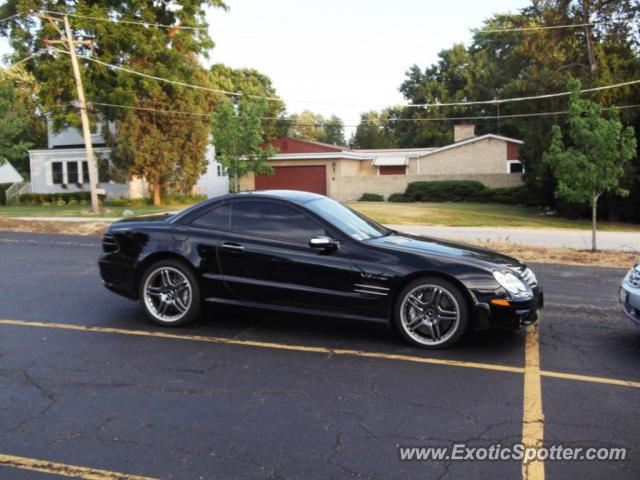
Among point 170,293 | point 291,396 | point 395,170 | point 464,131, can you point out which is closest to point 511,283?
point 291,396

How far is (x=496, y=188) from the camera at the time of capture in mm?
35812

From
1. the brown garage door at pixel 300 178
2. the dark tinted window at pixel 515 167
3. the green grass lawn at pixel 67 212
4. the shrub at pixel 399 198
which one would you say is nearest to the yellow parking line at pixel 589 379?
the green grass lawn at pixel 67 212

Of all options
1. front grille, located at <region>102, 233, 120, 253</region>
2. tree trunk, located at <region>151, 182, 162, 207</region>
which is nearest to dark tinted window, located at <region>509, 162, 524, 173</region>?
tree trunk, located at <region>151, 182, 162, 207</region>

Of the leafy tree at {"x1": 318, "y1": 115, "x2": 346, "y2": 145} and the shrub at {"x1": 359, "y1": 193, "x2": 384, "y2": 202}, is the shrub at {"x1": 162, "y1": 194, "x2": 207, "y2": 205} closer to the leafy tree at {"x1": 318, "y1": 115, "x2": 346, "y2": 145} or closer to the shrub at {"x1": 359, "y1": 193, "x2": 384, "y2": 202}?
the shrub at {"x1": 359, "y1": 193, "x2": 384, "y2": 202}

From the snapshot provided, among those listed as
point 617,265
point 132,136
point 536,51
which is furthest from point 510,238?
point 132,136

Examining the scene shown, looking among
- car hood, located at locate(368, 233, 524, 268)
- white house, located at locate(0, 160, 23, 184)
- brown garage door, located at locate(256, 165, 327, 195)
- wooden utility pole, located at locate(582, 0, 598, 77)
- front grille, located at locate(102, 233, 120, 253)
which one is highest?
wooden utility pole, located at locate(582, 0, 598, 77)

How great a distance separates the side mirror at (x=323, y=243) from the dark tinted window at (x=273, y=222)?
0.52 ft

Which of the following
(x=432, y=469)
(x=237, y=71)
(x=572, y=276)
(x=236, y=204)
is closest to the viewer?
(x=432, y=469)

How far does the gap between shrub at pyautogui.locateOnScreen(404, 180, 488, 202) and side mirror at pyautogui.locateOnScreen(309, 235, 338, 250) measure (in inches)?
1240

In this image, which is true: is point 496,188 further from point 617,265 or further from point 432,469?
point 432,469

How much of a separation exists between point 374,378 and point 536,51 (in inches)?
1208

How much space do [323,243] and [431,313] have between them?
1206 millimetres

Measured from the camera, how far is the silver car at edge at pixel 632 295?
5.46m

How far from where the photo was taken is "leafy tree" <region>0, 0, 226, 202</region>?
29297 mm
